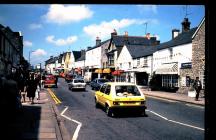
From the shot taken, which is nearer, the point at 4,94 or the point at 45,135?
the point at 45,135

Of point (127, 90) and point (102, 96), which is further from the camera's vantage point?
point (102, 96)

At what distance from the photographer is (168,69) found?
3700 cm

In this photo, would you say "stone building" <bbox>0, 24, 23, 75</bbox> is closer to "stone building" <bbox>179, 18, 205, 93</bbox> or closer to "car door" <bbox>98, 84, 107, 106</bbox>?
"car door" <bbox>98, 84, 107, 106</bbox>

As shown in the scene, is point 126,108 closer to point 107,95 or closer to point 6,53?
point 107,95

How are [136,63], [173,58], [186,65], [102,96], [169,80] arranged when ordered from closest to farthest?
[102,96], [186,65], [173,58], [169,80], [136,63]

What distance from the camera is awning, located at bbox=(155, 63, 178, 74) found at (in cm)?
3541

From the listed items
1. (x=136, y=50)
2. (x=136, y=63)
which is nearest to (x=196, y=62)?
(x=136, y=63)

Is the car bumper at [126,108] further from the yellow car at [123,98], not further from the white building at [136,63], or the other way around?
the white building at [136,63]

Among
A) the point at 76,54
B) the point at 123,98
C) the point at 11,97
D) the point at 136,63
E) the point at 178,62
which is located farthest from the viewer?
the point at 76,54

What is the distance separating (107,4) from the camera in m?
3.69

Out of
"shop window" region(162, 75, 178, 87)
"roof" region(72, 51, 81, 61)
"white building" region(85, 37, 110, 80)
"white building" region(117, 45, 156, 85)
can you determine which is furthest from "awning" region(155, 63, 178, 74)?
"roof" region(72, 51, 81, 61)
